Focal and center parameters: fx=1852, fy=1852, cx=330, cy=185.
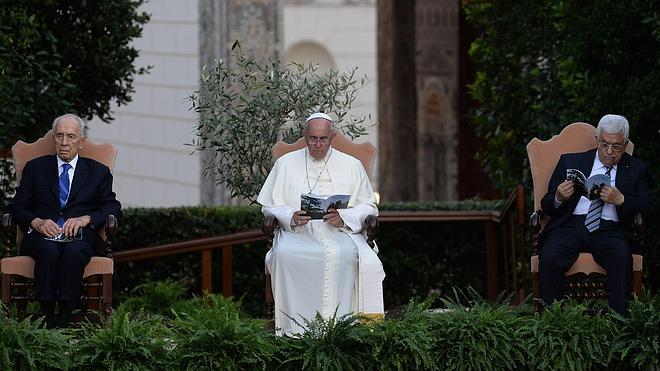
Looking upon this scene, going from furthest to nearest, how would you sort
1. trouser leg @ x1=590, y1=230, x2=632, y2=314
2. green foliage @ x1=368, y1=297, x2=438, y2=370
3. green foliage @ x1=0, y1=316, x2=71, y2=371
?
trouser leg @ x1=590, y1=230, x2=632, y2=314 < green foliage @ x1=368, y1=297, x2=438, y2=370 < green foliage @ x1=0, y1=316, x2=71, y2=371

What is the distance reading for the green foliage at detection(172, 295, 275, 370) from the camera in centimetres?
874

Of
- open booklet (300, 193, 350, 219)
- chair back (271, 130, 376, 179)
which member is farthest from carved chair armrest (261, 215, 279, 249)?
chair back (271, 130, 376, 179)

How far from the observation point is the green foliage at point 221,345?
8.74 meters

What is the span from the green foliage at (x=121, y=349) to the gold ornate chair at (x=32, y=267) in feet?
2.82

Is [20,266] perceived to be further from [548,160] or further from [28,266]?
[548,160]

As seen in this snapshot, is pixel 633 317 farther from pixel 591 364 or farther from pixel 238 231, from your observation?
pixel 238 231

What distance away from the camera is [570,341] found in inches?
354

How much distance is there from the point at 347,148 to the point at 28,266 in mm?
1940

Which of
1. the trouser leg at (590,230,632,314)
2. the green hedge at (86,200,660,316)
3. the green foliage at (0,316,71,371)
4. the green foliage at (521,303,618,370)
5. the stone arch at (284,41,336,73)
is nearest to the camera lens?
the green foliage at (0,316,71,371)

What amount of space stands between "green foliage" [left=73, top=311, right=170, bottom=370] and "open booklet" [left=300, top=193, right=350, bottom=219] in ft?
4.12

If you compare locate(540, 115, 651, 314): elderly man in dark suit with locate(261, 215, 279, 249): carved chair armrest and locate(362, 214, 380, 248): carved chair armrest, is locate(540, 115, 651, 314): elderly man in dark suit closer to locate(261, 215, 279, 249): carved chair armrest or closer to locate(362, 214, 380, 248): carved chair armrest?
locate(362, 214, 380, 248): carved chair armrest

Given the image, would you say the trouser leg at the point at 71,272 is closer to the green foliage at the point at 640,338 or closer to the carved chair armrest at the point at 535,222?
the carved chair armrest at the point at 535,222

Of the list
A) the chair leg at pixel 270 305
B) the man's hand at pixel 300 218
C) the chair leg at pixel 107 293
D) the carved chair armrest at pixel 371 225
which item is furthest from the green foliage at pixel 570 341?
the chair leg at pixel 107 293

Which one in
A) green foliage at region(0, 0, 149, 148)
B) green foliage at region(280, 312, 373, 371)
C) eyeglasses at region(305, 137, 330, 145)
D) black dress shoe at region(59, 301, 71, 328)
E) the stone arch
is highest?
the stone arch
